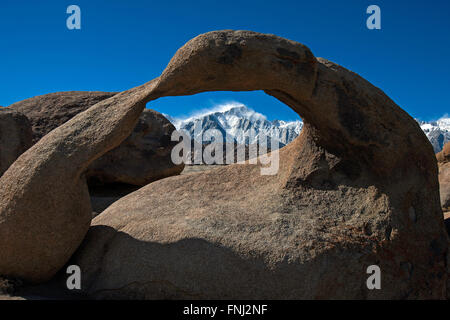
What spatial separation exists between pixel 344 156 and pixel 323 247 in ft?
3.13

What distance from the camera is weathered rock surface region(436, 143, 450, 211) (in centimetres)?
695

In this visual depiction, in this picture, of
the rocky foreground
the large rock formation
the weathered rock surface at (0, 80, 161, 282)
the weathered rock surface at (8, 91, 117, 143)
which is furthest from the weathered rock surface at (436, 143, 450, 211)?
the weathered rock surface at (8, 91, 117, 143)

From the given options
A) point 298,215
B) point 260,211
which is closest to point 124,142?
point 260,211

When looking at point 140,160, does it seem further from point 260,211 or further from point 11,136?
point 260,211

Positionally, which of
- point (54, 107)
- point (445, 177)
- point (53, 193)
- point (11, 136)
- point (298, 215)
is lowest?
point (298, 215)

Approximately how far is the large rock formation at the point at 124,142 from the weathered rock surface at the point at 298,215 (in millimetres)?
3143

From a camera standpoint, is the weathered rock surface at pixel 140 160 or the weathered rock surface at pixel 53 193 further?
the weathered rock surface at pixel 140 160

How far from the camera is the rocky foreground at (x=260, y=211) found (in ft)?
9.46

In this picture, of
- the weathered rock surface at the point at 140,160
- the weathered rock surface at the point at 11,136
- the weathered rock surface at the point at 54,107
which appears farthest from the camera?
the weathered rock surface at the point at 54,107

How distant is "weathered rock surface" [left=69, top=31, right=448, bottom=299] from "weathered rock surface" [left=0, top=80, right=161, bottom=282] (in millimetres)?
93

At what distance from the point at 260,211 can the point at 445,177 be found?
17.7 feet

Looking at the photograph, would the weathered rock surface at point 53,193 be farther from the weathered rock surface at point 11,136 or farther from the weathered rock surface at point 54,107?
the weathered rock surface at point 54,107

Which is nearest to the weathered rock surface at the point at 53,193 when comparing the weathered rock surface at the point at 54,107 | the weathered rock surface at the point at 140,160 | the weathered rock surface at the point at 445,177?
the weathered rock surface at the point at 140,160

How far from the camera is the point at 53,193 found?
2979 mm
